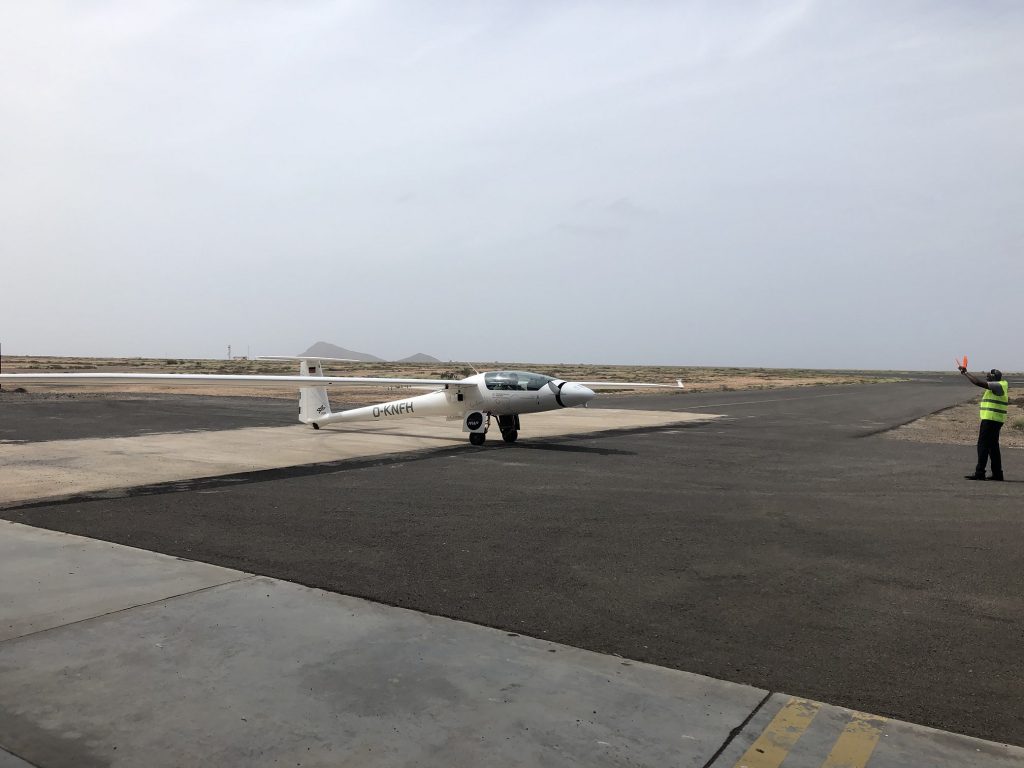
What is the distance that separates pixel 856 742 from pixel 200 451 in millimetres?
17038

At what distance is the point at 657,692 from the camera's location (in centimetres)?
473

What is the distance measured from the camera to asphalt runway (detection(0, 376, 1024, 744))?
5.35m

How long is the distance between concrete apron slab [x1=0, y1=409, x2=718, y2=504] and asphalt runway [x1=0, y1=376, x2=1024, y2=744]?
1564 mm

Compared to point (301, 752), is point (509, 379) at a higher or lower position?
higher

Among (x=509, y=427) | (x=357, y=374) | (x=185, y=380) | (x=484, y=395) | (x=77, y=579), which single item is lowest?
(x=357, y=374)

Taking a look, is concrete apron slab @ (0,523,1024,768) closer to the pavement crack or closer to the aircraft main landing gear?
the pavement crack

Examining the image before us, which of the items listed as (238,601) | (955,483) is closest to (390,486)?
(238,601)

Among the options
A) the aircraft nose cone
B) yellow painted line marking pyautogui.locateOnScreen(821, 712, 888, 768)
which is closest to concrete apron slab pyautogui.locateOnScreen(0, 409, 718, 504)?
the aircraft nose cone

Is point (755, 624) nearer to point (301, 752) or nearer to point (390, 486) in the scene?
point (301, 752)

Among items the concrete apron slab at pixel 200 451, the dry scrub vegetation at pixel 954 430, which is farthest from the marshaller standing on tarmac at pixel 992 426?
the concrete apron slab at pixel 200 451

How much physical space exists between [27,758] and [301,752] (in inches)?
56.5

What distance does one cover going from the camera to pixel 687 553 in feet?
27.7

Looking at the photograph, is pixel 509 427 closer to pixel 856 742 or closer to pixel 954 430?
pixel 856 742

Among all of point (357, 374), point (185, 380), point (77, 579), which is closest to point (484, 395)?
point (185, 380)
